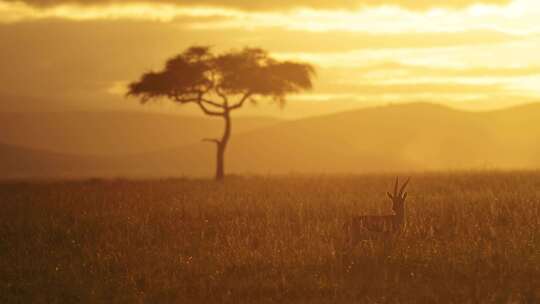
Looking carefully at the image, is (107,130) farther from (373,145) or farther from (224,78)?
(224,78)

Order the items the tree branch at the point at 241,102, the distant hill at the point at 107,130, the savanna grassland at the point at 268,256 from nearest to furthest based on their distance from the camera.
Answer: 1. the savanna grassland at the point at 268,256
2. the tree branch at the point at 241,102
3. the distant hill at the point at 107,130

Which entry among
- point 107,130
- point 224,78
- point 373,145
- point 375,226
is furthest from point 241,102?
point 107,130

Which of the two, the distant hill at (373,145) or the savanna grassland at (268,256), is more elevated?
the distant hill at (373,145)

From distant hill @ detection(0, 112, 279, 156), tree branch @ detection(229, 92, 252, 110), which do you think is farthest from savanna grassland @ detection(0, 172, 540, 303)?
distant hill @ detection(0, 112, 279, 156)

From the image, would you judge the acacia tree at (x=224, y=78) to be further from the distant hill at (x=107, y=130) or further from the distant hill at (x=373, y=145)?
the distant hill at (x=107, y=130)

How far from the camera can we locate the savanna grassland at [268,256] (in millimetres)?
10953

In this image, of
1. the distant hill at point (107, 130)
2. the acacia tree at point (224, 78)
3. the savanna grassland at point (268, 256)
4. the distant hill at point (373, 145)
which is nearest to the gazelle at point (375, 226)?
the savanna grassland at point (268, 256)

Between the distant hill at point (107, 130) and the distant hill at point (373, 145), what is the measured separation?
67.7 feet

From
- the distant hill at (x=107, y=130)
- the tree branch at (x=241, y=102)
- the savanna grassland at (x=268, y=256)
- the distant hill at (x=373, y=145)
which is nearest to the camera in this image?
the savanna grassland at (x=268, y=256)

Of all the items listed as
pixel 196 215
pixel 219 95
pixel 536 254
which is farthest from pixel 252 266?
pixel 219 95

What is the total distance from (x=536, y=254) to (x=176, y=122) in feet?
539

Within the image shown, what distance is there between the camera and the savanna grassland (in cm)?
1095

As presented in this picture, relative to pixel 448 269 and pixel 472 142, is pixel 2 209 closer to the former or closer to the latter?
pixel 448 269

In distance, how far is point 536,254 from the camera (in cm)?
1238
